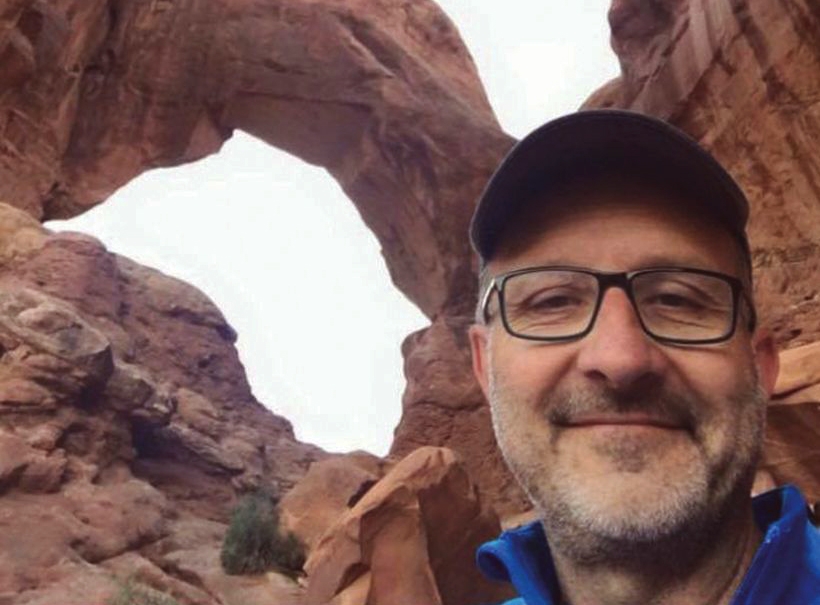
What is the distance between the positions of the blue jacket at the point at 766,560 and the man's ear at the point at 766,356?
0.26 metres

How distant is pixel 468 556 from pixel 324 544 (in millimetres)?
2250

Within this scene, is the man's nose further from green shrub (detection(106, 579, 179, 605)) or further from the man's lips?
green shrub (detection(106, 579, 179, 605))

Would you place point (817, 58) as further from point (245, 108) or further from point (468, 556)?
point (245, 108)

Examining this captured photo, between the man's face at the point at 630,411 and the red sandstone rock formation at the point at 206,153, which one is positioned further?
the red sandstone rock formation at the point at 206,153

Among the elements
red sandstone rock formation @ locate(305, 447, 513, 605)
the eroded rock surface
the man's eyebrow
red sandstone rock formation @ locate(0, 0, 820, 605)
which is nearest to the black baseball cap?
the man's eyebrow

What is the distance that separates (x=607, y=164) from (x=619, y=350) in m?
0.48

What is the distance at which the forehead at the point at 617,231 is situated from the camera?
1.79 meters

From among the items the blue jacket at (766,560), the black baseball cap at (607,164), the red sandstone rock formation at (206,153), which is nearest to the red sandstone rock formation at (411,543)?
the red sandstone rock formation at (206,153)

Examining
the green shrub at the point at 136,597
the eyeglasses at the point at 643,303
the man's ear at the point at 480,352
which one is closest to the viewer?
the eyeglasses at the point at 643,303

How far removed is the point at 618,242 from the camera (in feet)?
5.88

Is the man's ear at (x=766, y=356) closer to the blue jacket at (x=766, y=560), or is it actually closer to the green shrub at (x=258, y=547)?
the blue jacket at (x=766, y=560)

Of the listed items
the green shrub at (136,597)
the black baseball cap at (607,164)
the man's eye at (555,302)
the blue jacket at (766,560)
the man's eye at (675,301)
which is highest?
the black baseball cap at (607,164)

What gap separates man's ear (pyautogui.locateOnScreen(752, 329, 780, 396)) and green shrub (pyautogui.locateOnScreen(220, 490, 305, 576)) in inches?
443

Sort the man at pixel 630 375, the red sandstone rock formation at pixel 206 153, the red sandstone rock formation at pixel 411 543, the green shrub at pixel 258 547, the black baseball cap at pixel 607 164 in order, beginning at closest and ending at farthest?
the man at pixel 630 375 < the black baseball cap at pixel 607 164 < the red sandstone rock formation at pixel 411 543 < the red sandstone rock formation at pixel 206 153 < the green shrub at pixel 258 547
